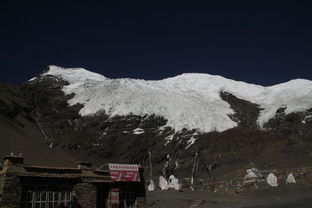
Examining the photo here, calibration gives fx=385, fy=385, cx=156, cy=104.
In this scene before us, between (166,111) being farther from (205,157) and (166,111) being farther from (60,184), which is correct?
(60,184)

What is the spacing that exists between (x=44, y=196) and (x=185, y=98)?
84049 mm

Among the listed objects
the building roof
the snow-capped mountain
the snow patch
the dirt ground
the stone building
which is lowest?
the dirt ground

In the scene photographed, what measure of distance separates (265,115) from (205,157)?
26230 mm

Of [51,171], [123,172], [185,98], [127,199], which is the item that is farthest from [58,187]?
[185,98]

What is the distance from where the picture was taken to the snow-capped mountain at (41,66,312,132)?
90500 millimetres

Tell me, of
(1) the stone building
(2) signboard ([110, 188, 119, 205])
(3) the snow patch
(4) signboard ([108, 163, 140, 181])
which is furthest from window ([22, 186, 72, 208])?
(3) the snow patch

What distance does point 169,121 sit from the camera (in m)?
91.6

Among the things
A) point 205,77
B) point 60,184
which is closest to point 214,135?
point 205,77

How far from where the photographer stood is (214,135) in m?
81.6

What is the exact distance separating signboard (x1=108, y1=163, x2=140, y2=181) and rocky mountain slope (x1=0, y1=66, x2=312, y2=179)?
36.3m

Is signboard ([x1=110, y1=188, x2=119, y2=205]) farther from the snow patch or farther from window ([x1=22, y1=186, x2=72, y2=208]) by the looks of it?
the snow patch

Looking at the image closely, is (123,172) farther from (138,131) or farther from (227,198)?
(138,131)

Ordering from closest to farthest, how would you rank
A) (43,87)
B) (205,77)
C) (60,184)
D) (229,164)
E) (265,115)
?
(60,184)
(229,164)
(265,115)
(43,87)
(205,77)

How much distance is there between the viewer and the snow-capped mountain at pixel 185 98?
297ft
